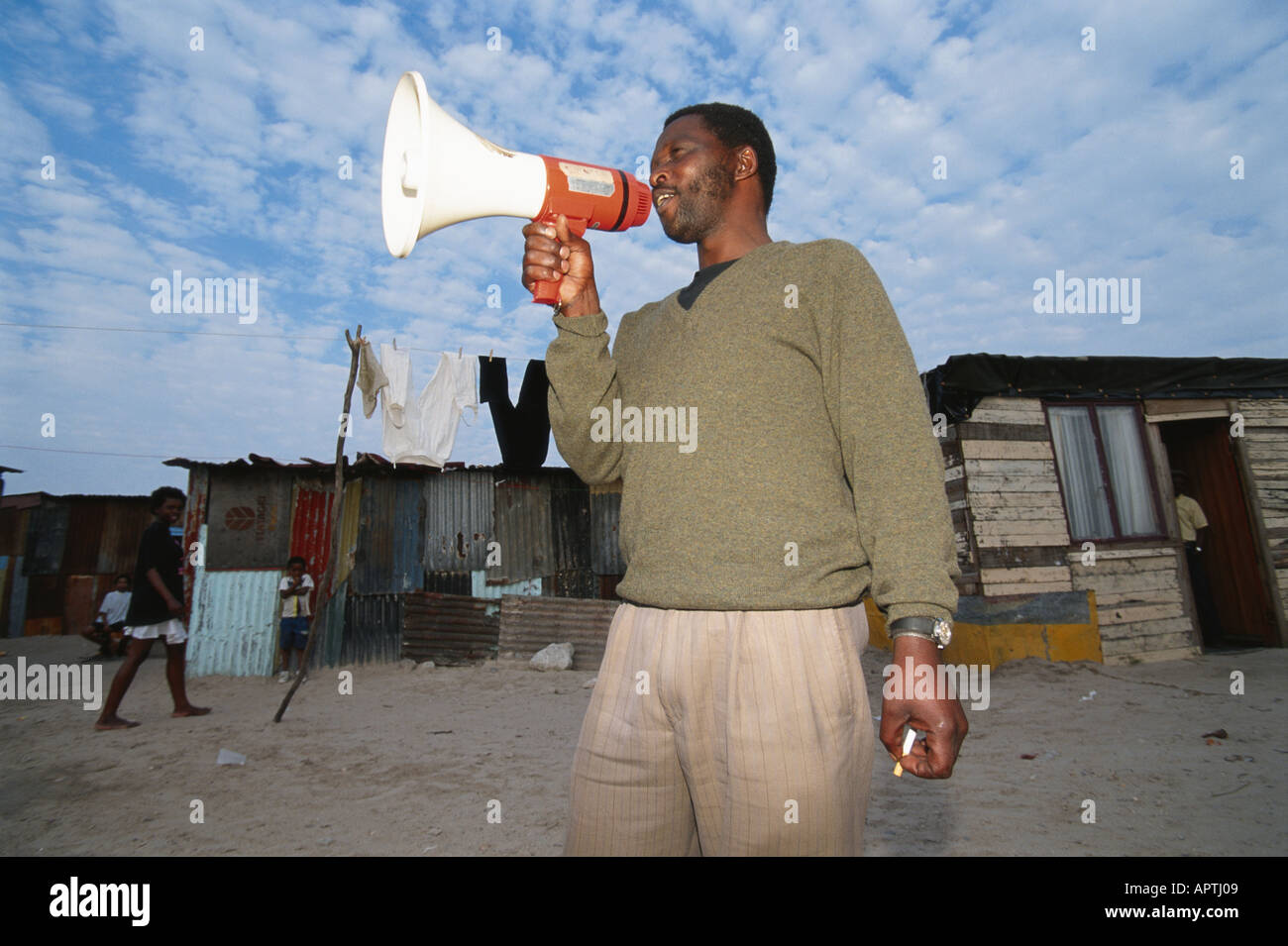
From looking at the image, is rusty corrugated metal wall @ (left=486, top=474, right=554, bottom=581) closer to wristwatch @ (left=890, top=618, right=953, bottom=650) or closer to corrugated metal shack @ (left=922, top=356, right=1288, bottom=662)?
corrugated metal shack @ (left=922, top=356, right=1288, bottom=662)

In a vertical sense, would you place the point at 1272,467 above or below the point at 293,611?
above

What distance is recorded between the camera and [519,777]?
16.2ft

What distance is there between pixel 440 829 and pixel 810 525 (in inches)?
139

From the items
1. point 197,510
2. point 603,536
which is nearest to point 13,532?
point 197,510

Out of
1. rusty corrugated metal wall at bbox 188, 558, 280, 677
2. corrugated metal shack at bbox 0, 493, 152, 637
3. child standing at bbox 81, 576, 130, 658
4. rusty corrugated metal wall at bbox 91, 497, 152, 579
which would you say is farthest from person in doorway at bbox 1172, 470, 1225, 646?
rusty corrugated metal wall at bbox 91, 497, 152, 579

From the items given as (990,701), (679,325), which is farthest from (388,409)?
(679,325)

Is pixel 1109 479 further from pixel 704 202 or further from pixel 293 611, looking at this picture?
pixel 293 611

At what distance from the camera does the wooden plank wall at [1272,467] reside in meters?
8.48

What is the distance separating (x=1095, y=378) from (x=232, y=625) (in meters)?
12.5

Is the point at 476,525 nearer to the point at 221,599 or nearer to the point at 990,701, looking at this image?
the point at 221,599

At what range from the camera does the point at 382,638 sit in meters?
10.9

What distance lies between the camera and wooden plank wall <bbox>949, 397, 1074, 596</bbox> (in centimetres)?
768

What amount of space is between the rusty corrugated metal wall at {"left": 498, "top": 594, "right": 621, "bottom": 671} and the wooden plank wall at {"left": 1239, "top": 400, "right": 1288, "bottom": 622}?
29.2 feet

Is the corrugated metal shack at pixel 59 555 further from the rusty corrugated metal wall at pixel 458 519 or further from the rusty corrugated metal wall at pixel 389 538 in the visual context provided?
the rusty corrugated metal wall at pixel 458 519
